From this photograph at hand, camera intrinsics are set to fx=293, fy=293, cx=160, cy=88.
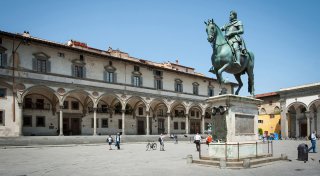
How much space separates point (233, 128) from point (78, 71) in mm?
23606

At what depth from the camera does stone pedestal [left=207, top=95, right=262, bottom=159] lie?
30.5 ft

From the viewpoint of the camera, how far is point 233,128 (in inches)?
367

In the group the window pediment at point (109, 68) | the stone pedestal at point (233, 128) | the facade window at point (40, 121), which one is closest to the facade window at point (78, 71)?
the window pediment at point (109, 68)

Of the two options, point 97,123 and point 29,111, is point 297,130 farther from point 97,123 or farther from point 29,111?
point 29,111

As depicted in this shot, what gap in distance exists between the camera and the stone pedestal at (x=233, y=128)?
30.5ft

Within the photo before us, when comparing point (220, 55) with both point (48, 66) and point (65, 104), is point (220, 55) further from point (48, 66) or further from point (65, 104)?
point (65, 104)

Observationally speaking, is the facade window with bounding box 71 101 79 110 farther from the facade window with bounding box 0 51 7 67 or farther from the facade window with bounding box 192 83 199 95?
the facade window with bounding box 192 83 199 95

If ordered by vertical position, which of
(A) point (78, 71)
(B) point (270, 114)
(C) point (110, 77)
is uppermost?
(A) point (78, 71)

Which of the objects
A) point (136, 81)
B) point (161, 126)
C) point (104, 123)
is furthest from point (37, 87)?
point (161, 126)

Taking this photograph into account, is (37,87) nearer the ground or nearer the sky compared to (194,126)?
nearer the sky

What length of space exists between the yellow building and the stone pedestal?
3746cm

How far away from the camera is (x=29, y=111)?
1121 inches

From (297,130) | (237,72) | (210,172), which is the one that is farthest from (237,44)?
(297,130)

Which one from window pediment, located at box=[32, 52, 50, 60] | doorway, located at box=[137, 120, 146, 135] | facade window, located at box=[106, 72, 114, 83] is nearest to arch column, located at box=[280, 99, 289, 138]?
doorway, located at box=[137, 120, 146, 135]
